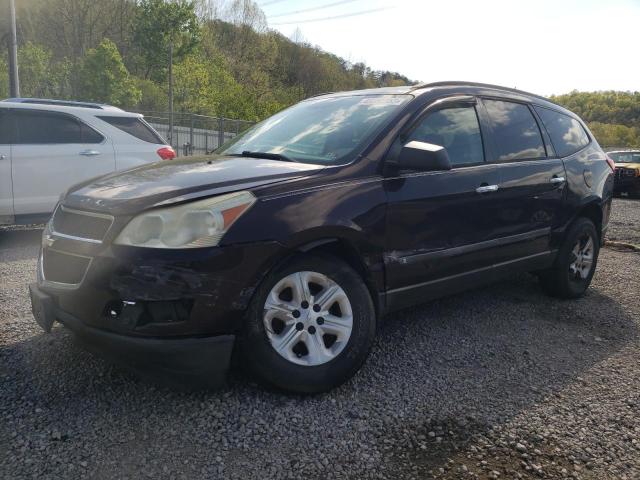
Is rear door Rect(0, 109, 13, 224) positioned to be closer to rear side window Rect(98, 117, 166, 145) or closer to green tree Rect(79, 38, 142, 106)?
rear side window Rect(98, 117, 166, 145)

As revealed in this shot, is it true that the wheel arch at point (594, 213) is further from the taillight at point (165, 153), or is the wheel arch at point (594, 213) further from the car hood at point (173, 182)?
the taillight at point (165, 153)

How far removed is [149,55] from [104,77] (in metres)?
12.9

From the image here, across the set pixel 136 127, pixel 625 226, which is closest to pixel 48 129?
pixel 136 127

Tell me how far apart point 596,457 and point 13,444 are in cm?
254

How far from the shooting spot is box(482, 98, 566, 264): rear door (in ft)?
13.2

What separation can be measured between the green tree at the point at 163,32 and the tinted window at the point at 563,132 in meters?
40.6

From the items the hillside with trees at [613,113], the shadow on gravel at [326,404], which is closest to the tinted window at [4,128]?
the shadow on gravel at [326,404]

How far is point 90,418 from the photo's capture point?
2594mm

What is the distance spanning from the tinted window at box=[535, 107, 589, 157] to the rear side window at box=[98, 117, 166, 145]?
15.8ft

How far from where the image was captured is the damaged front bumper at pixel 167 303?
250cm

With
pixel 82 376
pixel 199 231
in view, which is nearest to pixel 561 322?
pixel 199 231

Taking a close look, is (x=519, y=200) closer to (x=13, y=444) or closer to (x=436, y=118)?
(x=436, y=118)

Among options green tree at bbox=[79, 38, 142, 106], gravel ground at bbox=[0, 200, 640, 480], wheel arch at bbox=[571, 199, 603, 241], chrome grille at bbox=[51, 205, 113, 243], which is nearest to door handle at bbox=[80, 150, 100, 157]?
gravel ground at bbox=[0, 200, 640, 480]

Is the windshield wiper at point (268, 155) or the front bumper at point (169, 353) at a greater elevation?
the windshield wiper at point (268, 155)
